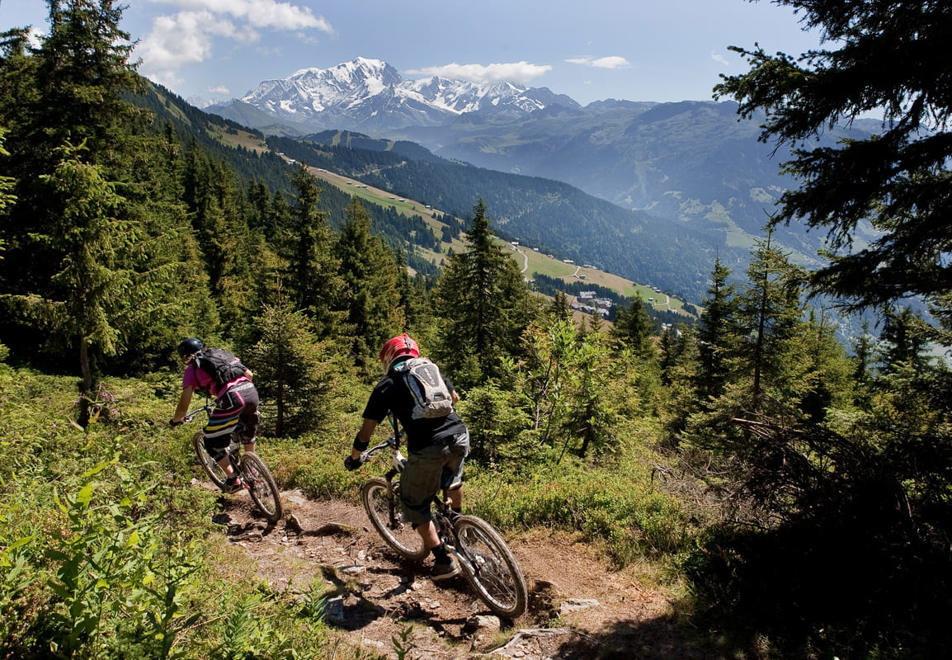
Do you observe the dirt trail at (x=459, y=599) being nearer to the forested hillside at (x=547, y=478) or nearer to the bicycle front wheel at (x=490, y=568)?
the forested hillside at (x=547, y=478)

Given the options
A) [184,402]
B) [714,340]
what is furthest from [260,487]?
[714,340]

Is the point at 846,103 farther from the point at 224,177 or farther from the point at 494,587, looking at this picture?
the point at 224,177

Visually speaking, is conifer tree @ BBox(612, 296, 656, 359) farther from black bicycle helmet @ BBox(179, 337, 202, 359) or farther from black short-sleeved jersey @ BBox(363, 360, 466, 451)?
black short-sleeved jersey @ BBox(363, 360, 466, 451)

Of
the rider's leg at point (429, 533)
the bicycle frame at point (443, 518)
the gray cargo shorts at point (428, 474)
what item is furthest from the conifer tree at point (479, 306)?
the gray cargo shorts at point (428, 474)

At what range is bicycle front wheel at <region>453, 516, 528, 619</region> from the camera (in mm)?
4645

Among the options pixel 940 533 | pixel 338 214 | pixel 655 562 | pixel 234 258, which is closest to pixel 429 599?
pixel 655 562

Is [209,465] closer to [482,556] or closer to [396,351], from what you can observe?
[396,351]

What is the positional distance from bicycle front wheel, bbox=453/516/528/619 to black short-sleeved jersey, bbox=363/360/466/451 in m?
0.97

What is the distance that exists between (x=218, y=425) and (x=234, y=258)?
36.6 m

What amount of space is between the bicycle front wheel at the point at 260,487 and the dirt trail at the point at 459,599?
0.78 ft

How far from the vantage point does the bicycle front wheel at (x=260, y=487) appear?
6875 millimetres

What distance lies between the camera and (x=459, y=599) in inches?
209

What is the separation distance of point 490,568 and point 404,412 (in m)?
1.94

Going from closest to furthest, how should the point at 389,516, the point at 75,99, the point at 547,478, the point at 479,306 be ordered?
the point at 389,516 < the point at 547,478 < the point at 75,99 < the point at 479,306
